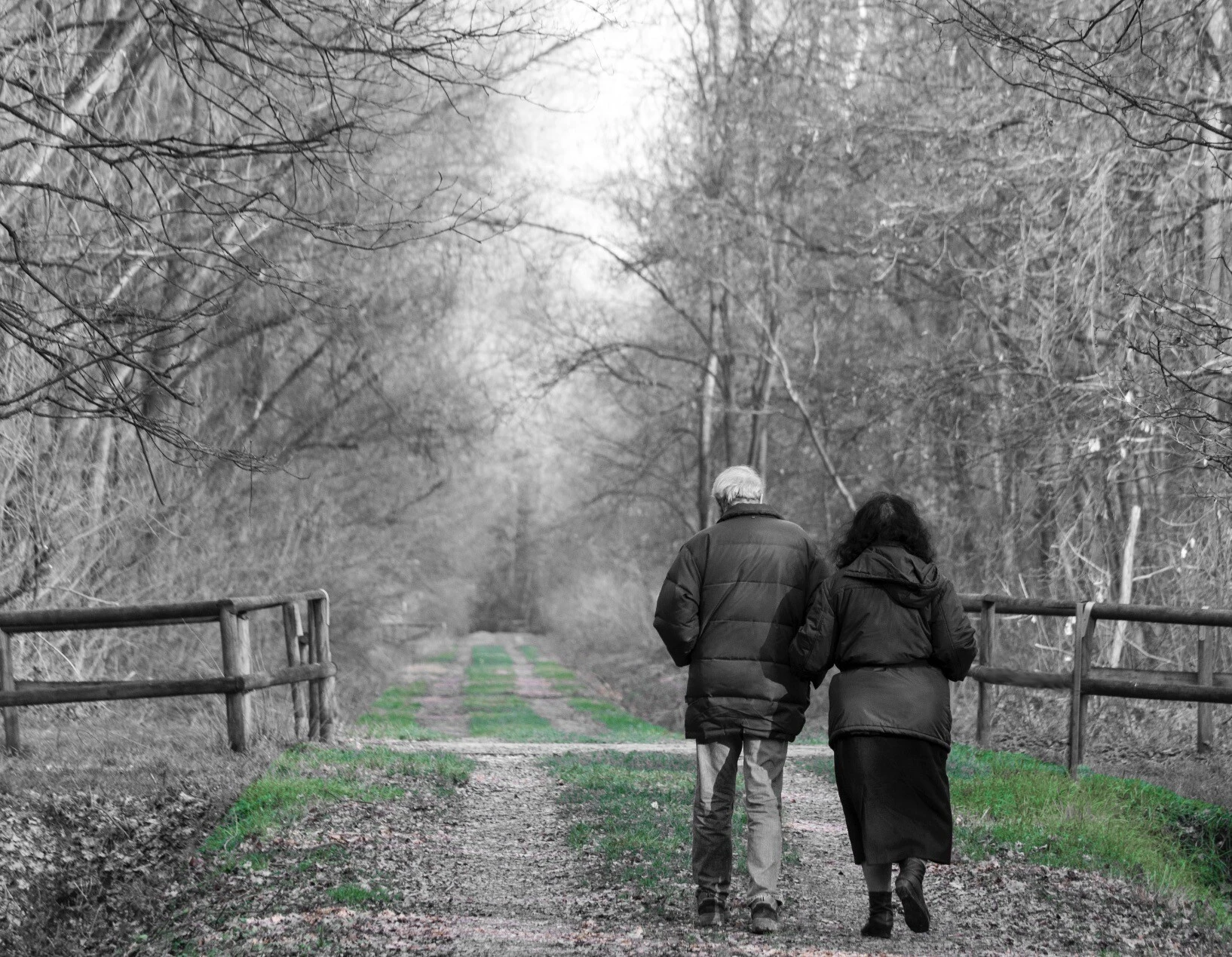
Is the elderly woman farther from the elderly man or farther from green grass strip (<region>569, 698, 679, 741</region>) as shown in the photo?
green grass strip (<region>569, 698, 679, 741</region>)

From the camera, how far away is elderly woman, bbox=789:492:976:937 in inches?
216

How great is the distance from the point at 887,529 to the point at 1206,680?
14.9ft

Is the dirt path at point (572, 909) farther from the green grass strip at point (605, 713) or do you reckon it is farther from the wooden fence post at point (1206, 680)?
the green grass strip at point (605, 713)

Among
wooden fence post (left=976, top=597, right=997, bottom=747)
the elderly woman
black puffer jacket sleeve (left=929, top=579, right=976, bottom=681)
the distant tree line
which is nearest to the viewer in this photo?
the elderly woman

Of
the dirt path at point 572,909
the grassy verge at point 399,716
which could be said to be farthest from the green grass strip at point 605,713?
the dirt path at point 572,909

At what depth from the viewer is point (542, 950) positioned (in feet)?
17.2

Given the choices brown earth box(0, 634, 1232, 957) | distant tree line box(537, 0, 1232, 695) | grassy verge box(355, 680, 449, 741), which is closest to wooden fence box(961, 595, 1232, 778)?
distant tree line box(537, 0, 1232, 695)

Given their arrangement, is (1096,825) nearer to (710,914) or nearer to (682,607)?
(710,914)

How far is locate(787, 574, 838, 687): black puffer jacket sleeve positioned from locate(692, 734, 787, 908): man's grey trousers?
1.28ft

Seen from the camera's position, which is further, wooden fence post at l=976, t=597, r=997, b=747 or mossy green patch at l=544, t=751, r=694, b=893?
wooden fence post at l=976, t=597, r=997, b=747

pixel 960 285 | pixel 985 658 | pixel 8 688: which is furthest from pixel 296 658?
pixel 960 285

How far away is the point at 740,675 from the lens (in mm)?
5715

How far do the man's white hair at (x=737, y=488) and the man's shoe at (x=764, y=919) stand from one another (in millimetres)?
1770

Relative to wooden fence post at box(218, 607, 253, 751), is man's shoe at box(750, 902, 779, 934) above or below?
below
